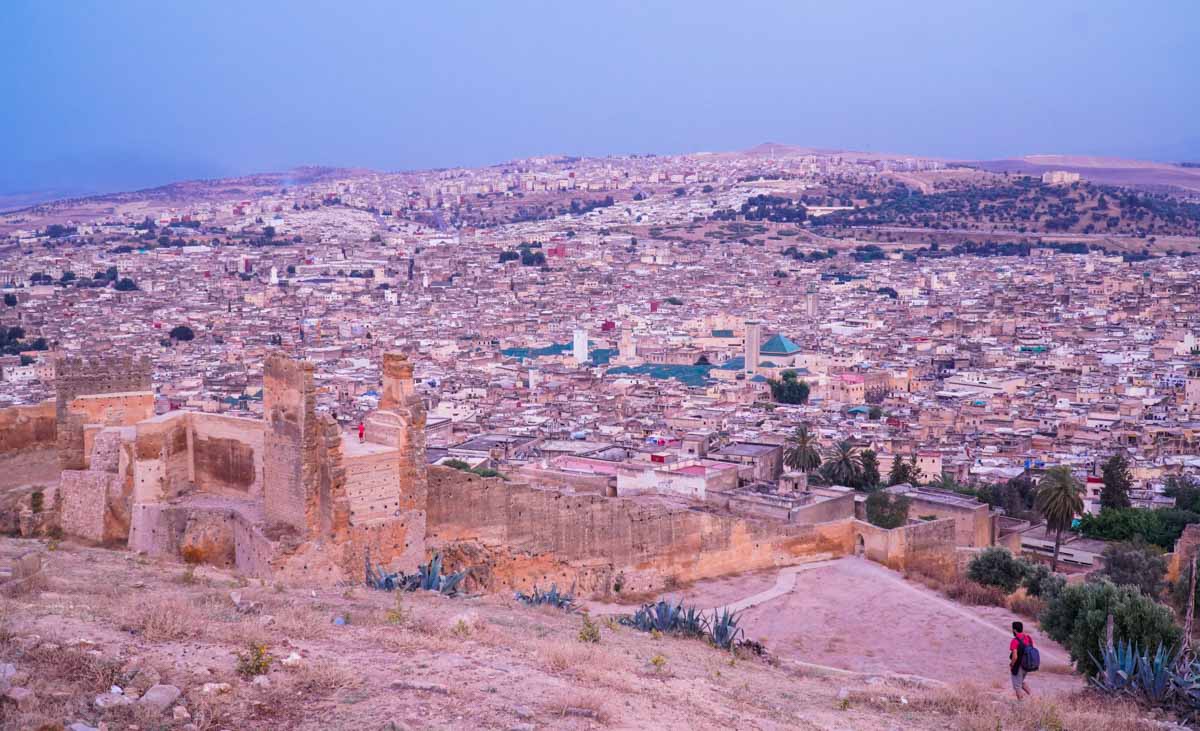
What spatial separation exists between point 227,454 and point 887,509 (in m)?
11.2

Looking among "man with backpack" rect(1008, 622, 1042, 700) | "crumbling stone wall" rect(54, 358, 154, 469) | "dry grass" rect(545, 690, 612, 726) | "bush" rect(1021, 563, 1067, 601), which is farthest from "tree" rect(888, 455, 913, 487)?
"dry grass" rect(545, 690, 612, 726)

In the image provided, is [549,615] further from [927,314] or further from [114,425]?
[927,314]

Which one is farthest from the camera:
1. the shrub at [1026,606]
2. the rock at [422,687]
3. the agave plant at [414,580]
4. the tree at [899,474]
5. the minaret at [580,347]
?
the minaret at [580,347]

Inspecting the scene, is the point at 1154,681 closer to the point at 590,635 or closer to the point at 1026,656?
the point at 1026,656

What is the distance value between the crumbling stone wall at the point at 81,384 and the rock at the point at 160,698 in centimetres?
756

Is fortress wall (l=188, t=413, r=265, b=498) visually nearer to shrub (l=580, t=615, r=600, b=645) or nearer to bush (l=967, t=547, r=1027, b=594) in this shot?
shrub (l=580, t=615, r=600, b=645)

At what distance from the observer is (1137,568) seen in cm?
1756

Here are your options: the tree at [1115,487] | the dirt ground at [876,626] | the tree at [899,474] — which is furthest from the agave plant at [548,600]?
the tree at [1115,487]

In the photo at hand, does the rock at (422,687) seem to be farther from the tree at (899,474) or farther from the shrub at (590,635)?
the tree at (899,474)

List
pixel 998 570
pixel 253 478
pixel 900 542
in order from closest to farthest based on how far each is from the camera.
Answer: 1. pixel 253 478
2. pixel 998 570
3. pixel 900 542

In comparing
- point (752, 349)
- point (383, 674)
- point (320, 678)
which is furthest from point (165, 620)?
point (752, 349)

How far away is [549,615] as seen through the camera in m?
9.55

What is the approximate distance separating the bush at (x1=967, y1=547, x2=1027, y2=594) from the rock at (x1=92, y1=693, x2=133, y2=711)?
38.5ft

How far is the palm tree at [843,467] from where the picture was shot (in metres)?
24.9
